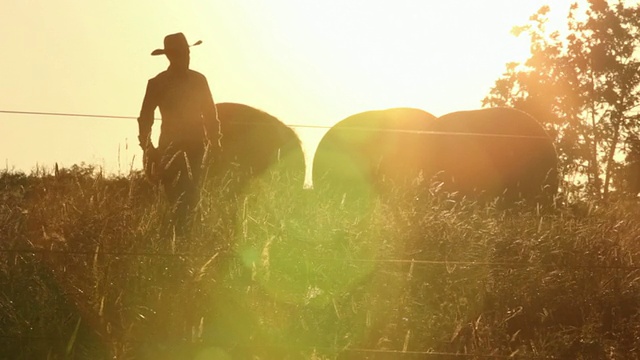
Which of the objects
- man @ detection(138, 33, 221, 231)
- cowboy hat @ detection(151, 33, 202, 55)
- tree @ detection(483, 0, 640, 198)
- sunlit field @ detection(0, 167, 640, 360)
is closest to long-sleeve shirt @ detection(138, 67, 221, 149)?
man @ detection(138, 33, 221, 231)

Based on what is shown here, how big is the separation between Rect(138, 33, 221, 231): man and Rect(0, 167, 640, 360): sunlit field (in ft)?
1.70

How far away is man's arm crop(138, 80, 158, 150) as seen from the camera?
788 cm

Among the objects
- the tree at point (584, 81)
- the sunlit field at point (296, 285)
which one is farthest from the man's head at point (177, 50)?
the tree at point (584, 81)

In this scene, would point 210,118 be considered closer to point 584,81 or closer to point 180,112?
point 180,112

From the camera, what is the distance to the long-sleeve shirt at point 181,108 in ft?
26.1

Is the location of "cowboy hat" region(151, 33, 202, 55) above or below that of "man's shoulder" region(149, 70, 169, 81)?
above

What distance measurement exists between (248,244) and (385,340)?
1152mm

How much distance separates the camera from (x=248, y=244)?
5852mm

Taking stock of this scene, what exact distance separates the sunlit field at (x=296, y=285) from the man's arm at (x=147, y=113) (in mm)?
603

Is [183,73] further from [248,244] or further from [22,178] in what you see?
[22,178]

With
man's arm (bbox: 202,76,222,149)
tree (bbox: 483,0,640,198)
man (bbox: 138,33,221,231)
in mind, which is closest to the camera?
man (bbox: 138,33,221,231)

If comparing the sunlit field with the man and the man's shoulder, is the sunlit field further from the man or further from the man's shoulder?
the man's shoulder

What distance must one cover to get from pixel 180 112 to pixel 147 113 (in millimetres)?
283

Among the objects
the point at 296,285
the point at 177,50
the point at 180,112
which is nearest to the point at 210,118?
the point at 180,112
